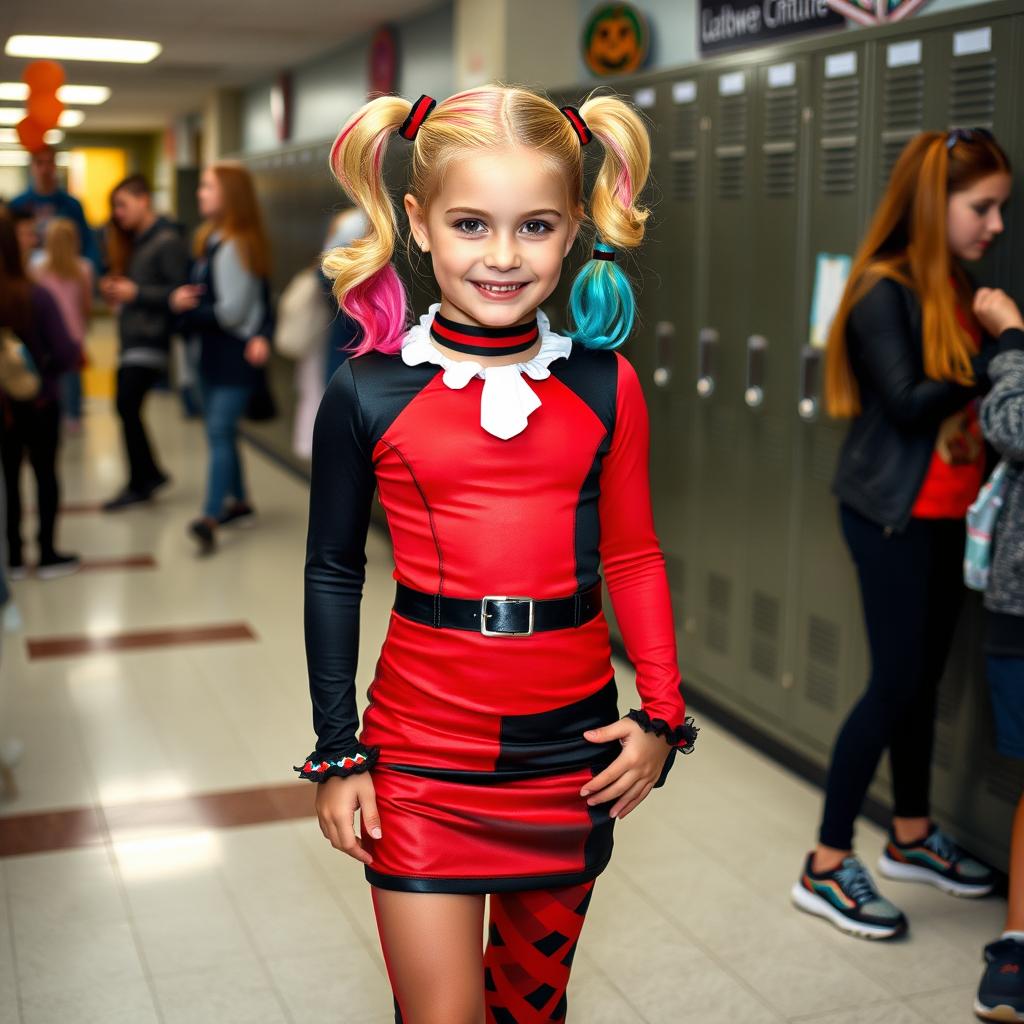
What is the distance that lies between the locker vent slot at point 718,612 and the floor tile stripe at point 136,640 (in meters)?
1.77

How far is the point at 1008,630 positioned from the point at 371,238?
150cm

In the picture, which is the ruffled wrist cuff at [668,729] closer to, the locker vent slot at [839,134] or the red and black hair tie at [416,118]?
the red and black hair tie at [416,118]

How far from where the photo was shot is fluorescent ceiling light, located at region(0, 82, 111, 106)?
1355 cm

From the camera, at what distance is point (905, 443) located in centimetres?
275

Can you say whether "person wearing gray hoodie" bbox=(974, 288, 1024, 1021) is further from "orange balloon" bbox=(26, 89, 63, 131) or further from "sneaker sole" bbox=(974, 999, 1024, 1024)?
"orange balloon" bbox=(26, 89, 63, 131)

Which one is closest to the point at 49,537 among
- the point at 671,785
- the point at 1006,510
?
the point at 671,785

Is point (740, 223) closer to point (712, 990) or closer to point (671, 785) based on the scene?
point (671, 785)

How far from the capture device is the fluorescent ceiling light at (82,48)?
34.8ft

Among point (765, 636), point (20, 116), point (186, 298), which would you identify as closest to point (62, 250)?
point (186, 298)

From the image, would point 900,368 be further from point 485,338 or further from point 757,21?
point 757,21

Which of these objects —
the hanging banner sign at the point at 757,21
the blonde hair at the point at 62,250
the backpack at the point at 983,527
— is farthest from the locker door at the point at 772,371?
the blonde hair at the point at 62,250

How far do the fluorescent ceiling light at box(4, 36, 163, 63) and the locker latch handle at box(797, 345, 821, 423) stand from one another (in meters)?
8.59

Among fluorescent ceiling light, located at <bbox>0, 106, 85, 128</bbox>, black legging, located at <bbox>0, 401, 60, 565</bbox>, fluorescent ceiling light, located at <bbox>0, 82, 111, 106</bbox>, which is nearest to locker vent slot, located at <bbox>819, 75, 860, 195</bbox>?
black legging, located at <bbox>0, 401, 60, 565</bbox>

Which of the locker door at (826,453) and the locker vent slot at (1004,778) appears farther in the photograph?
the locker door at (826,453)
